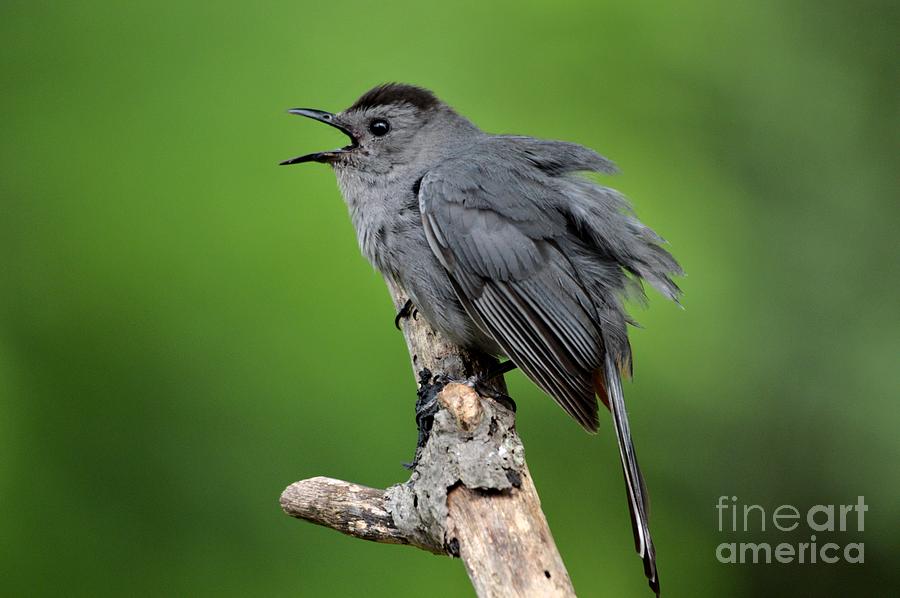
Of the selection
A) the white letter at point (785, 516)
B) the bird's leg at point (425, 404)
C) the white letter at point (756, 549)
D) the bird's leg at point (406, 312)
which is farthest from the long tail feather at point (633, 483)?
the white letter at point (785, 516)

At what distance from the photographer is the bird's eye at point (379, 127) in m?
3.29

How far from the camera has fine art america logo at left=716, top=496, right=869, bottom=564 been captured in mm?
3398

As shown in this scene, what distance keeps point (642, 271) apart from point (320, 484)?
3.66ft

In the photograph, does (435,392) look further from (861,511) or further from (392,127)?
(861,511)

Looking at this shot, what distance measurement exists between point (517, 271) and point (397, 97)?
762mm

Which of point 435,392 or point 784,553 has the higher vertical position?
point 435,392

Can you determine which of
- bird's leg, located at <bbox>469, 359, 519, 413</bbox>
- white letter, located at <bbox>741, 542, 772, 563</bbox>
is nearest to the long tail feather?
bird's leg, located at <bbox>469, 359, 519, 413</bbox>

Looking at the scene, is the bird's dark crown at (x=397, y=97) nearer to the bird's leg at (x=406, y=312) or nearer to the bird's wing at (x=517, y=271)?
the bird's wing at (x=517, y=271)

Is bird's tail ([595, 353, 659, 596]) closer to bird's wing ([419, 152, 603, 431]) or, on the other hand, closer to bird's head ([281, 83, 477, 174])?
bird's wing ([419, 152, 603, 431])

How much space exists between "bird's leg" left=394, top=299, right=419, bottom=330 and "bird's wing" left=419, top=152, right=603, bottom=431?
314 millimetres

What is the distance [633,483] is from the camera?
2.58m

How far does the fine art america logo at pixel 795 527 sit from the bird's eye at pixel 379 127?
165 cm

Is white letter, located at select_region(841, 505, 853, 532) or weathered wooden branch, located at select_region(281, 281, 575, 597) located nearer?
weathered wooden branch, located at select_region(281, 281, 575, 597)

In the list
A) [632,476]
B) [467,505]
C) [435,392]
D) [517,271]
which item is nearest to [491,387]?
[435,392]
